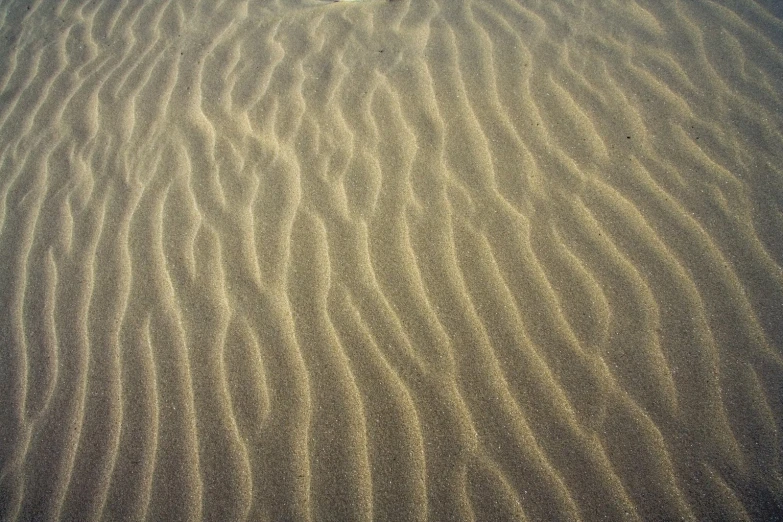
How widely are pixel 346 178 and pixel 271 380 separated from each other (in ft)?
3.69

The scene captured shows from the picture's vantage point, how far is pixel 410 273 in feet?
7.38

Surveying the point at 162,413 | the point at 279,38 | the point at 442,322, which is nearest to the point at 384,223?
the point at 442,322

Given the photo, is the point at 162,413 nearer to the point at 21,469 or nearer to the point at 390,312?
the point at 21,469

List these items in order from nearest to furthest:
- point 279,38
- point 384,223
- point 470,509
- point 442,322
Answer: point 470,509, point 442,322, point 384,223, point 279,38

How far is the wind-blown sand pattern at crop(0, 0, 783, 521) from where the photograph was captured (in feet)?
6.02

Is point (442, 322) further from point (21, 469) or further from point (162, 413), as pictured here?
point (21, 469)

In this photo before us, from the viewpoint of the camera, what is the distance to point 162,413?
6.65ft

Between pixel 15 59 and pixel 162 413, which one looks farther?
pixel 15 59

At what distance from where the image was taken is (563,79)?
281cm

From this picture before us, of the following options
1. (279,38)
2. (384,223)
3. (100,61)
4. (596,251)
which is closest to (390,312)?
(384,223)

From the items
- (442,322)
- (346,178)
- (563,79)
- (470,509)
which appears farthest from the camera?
(563,79)

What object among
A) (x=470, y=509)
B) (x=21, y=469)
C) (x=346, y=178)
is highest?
(x=346, y=178)

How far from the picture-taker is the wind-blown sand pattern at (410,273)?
A: 1836 mm

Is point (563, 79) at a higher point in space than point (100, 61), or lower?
lower
